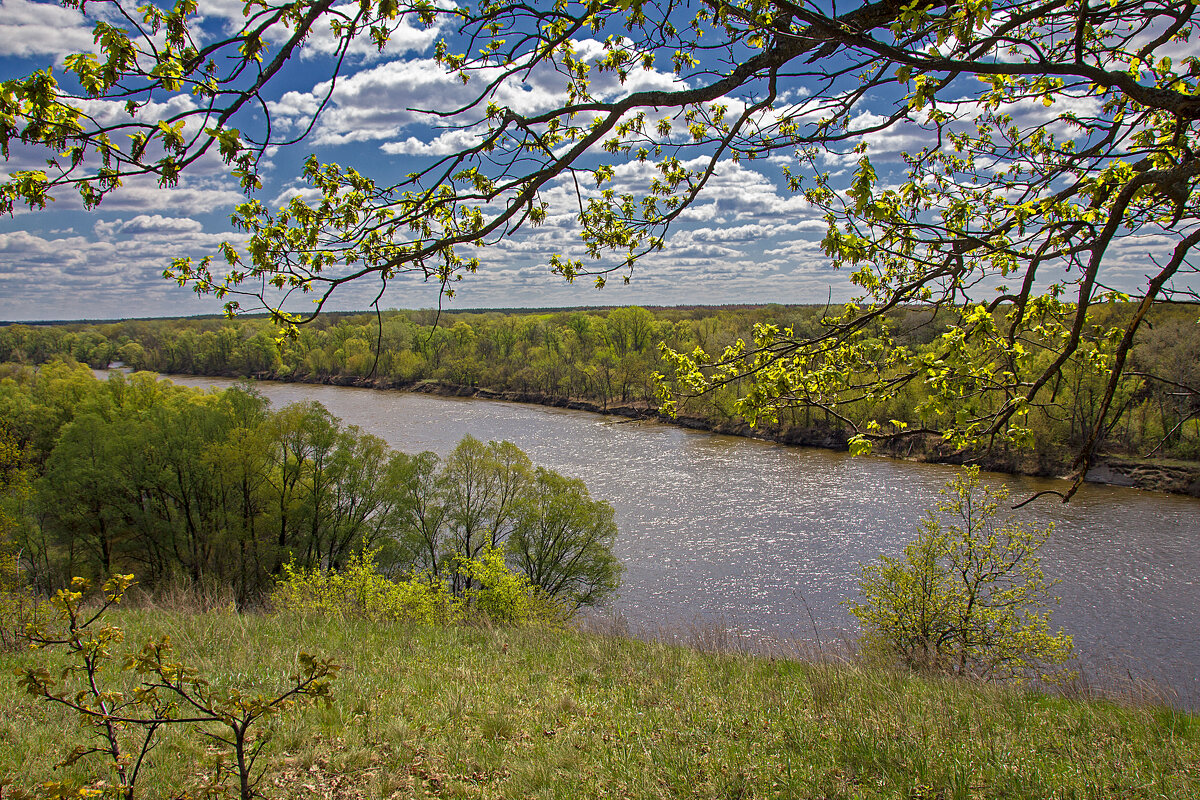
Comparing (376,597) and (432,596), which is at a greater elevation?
(376,597)

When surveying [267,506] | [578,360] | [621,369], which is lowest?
[267,506]

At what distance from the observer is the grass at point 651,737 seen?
3.48 meters

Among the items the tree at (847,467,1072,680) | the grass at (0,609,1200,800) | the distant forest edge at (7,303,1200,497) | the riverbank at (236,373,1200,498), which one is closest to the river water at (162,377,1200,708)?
the riverbank at (236,373,1200,498)

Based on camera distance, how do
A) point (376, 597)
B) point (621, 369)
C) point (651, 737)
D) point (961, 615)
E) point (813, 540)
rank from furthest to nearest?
point (621, 369) → point (813, 540) → point (376, 597) → point (961, 615) → point (651, 737)

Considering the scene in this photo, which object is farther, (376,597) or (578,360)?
(578,360)

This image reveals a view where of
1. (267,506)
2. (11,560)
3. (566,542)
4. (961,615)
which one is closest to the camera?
(961,615)

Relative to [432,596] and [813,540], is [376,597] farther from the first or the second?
[813,540]

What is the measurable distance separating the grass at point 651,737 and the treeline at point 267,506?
14049 millimetres

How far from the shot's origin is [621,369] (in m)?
54.4

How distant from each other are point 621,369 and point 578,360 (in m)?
8.46

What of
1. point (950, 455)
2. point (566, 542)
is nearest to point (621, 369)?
point (950, 455)

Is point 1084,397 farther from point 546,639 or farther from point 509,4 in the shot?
point 509,4

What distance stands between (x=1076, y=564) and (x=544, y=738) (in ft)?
74.8

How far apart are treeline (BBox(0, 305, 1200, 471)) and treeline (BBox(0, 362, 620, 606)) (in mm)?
5985
